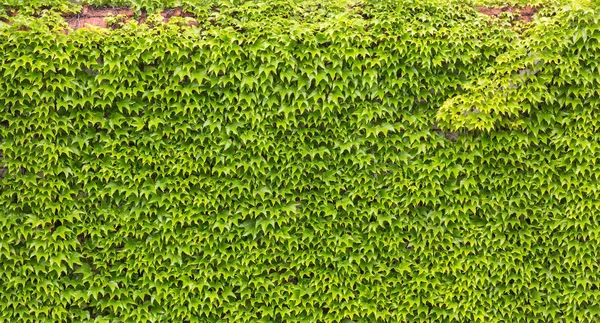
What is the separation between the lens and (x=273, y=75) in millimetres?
4293

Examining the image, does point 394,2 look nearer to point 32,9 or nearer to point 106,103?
point 106,103

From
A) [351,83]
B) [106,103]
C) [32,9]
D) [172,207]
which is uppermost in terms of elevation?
[32,9]

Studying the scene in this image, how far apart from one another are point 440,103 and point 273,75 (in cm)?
149

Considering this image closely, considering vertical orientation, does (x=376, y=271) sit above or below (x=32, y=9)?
below

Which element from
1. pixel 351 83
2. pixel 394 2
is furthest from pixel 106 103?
pixel 394 2

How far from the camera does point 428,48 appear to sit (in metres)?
4.30

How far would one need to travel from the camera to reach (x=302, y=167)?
4289 mm

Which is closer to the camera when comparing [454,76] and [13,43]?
[13,43]

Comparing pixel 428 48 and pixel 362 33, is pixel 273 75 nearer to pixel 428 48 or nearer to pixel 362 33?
pixel 362 33

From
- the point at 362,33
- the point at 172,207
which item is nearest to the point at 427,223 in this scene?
the point at 362,33

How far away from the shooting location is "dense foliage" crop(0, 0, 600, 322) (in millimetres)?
4199

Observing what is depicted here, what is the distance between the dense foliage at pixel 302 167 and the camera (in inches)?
165

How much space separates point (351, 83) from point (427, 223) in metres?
1.40

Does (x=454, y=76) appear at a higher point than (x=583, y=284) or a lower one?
higher
